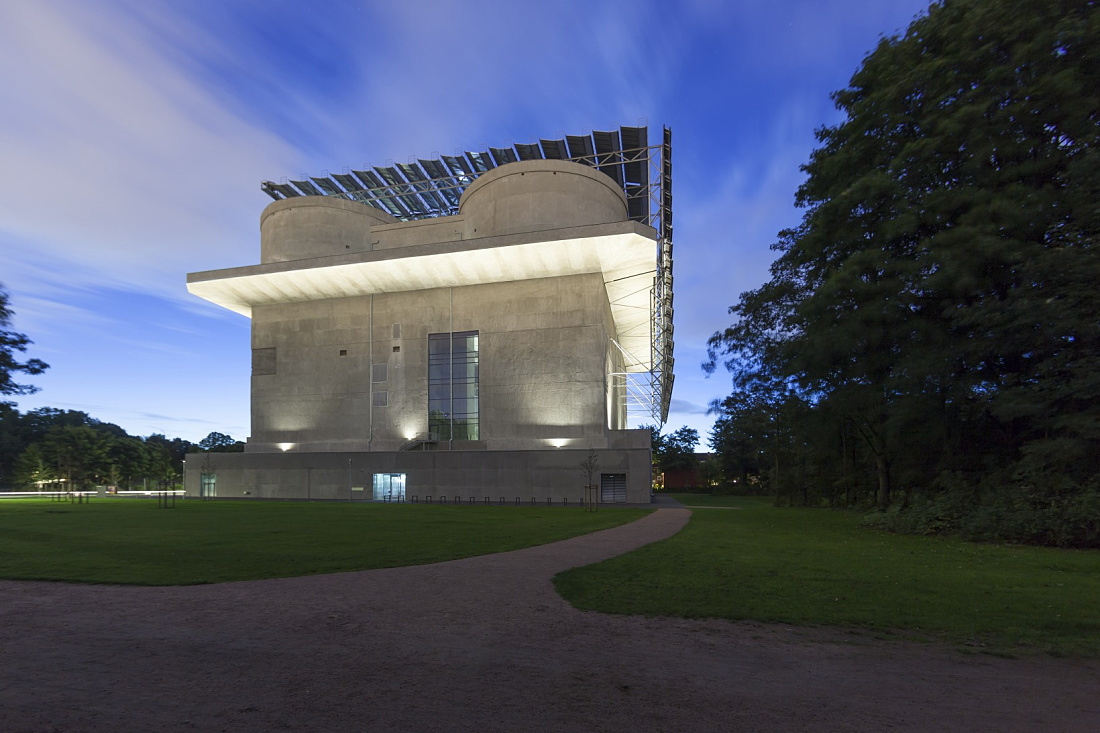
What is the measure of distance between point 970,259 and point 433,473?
37.8 metres

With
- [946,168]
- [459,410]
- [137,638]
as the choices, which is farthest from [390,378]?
[137,638]

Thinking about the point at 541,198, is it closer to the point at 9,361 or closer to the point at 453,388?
the point at 453,388

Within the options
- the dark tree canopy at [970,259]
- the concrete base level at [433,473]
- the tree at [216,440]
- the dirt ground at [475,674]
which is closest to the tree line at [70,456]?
the concrete base level at [433,473]

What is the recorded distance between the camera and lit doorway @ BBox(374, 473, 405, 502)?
46.8m

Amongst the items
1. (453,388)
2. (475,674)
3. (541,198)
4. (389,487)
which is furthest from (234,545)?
(541,198)

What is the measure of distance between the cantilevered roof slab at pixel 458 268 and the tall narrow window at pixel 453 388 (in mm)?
5591

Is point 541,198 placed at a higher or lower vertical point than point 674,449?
higher

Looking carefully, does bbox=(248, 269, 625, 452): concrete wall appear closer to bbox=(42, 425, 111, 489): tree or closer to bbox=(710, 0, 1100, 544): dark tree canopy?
bbox=(710, 0, 1100, 544): dark tree canopy

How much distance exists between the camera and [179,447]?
13138 cm

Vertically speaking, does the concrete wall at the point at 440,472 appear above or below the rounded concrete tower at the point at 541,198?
below

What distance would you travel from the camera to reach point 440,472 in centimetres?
4581

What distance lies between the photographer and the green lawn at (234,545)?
35.7 ft

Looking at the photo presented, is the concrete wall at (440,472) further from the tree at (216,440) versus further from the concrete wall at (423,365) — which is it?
the tree at (216,440)

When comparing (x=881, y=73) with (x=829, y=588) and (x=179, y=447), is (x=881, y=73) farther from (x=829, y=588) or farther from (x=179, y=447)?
(x=179, y=447)
